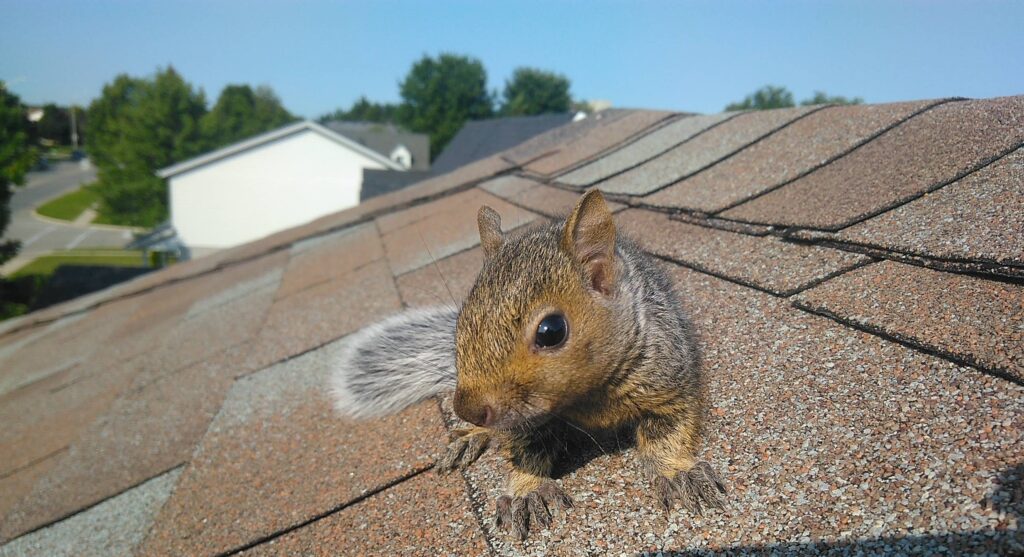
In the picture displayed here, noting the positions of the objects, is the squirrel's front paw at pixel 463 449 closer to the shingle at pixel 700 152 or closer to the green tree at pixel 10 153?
the shingle at pixel 700 152

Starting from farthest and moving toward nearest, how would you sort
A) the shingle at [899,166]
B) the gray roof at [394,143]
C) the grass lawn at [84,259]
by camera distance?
the gray roof at [394,143] < the grass lawn at [84,259] < the shingle at [899,166]

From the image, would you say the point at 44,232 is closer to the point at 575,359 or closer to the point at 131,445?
the point at 131,445

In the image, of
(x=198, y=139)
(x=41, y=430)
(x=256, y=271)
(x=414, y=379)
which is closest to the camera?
(x=414, y=379)

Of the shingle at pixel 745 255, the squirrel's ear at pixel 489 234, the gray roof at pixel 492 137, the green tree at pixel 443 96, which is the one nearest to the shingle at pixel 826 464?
the shingle at pixel 745 255

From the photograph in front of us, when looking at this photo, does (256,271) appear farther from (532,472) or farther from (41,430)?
(532,472)

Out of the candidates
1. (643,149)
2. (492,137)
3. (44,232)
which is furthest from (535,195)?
(44,232)

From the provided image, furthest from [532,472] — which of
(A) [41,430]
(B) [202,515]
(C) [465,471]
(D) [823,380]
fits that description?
(A) [41,430]

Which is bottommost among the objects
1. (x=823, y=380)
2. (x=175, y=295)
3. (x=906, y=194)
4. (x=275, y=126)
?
(x=175, y=295)
